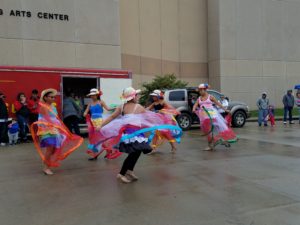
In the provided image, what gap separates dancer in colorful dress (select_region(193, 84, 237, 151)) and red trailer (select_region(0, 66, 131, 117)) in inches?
220

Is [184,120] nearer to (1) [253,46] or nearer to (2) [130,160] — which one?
(2) [130,160]

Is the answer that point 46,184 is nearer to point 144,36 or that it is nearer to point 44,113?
point 44,113

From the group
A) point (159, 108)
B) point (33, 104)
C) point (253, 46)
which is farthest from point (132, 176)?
point (253, 46)

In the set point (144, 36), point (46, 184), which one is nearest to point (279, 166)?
point (46, 184)

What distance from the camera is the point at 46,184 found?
6.41 metres

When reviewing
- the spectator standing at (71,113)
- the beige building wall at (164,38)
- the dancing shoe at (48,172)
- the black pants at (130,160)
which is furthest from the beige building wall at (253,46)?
the black pants at (130,160)

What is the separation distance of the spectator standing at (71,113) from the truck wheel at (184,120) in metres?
4.55

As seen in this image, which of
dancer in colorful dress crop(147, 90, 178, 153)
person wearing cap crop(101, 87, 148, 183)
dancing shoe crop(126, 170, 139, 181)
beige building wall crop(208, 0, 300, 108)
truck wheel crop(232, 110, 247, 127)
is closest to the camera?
person wearing cap crop(101, 87, 148, 183)

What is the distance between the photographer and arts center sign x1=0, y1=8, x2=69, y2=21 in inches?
747

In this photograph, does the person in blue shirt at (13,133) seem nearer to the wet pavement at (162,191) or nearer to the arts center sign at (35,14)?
the wet pavement at (162,191)

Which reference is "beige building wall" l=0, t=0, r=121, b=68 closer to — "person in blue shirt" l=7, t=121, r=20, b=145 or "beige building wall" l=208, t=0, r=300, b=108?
"person in blue shirt" l=7, t=121, r=20, b=145

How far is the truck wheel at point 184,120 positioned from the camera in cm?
1603

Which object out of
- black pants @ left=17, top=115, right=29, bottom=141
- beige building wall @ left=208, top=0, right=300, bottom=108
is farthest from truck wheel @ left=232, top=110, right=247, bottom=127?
beige building wall @ left=208, top=0, right=300, bottom=108

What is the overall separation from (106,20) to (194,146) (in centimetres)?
1311
